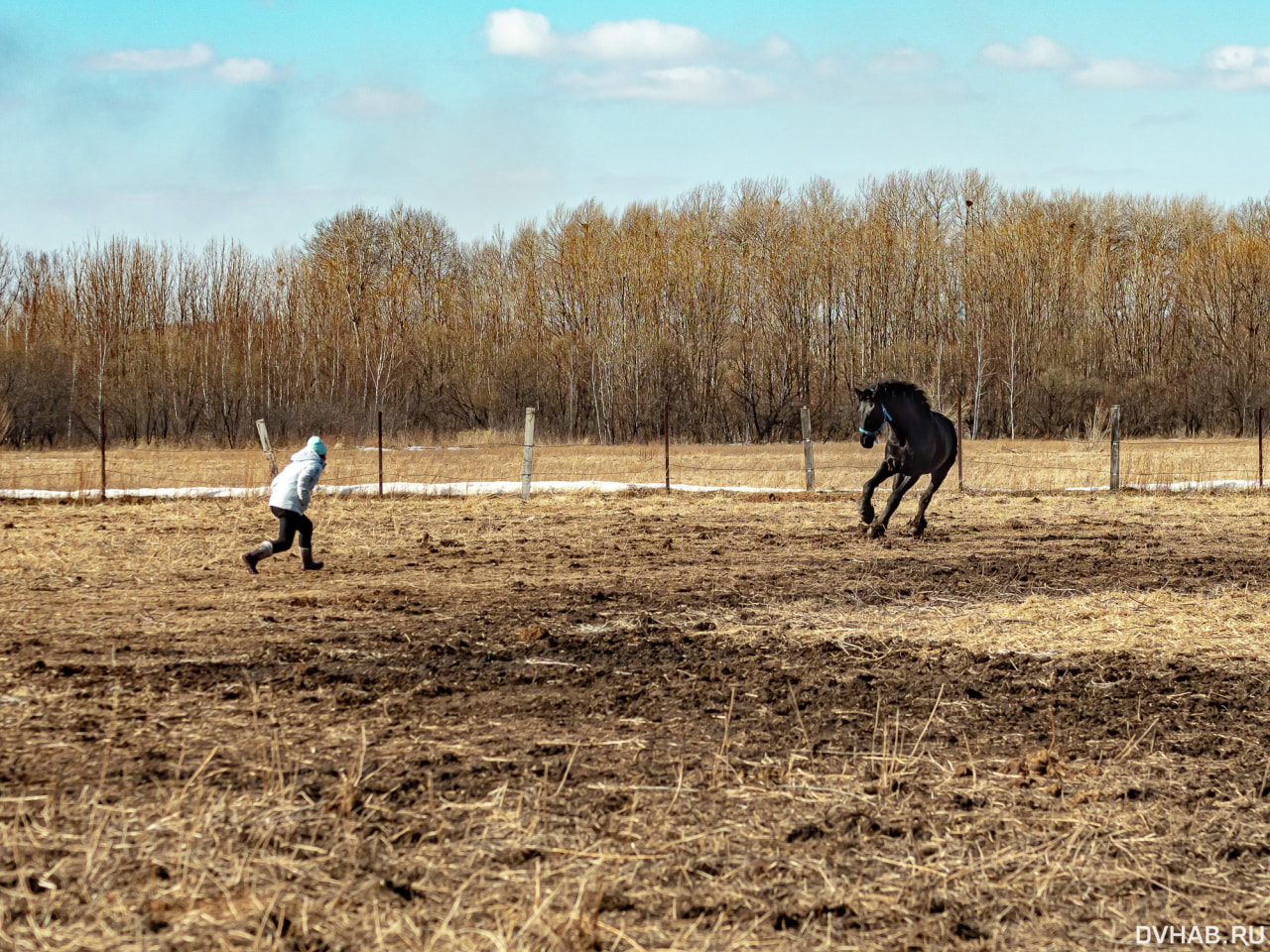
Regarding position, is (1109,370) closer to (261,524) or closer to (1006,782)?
(261,524)

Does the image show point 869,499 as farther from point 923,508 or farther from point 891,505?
point 923,508

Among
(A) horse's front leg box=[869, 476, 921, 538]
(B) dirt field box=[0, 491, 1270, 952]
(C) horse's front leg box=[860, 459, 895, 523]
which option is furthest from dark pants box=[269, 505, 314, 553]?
(C) horse's front leg box=[860, 459, 895, 523]

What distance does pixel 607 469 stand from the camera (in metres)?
27.0

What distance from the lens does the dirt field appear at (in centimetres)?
341

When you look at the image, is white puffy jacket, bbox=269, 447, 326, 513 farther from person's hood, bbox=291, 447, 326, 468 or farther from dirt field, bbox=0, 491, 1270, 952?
dirt field, bbox=0, 491, 1270, 952

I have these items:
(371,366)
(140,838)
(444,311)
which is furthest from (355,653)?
(444,311)

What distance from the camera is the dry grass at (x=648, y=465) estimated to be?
2212 cm

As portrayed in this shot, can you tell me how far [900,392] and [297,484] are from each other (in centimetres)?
624

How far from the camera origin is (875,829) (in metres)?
4.07

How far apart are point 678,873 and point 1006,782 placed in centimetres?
157

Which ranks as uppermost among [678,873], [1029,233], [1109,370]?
[1029,233]

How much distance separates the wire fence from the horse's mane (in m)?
5.75

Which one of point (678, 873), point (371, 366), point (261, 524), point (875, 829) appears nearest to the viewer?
point (678, 873)

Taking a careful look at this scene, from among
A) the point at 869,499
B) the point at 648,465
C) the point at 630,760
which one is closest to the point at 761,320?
the point at 648,465
